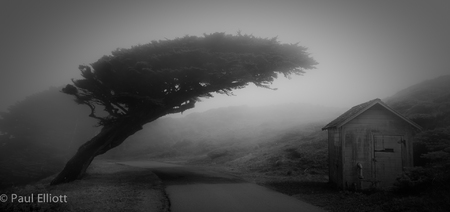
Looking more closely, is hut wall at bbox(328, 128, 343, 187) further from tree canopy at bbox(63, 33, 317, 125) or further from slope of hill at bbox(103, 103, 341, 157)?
slope of hill at bbox(103, 103, 341, 157)

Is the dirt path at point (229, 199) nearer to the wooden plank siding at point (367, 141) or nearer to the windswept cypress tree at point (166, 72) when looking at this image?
the wooden plank siding at point (367, 141)

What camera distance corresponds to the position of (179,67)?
1812 centimetres

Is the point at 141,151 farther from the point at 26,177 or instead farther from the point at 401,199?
the point at 401,199

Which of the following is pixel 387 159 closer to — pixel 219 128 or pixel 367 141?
pixel 367 141

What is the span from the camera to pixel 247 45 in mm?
18172

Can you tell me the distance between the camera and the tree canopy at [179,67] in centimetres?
1745

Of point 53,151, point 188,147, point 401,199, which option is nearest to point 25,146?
point 53,151

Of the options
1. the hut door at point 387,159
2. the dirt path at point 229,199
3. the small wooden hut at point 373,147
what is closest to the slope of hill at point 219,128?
the dirt path at point 229,199

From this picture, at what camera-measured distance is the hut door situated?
41.3ft

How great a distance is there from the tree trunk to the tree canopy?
847mm

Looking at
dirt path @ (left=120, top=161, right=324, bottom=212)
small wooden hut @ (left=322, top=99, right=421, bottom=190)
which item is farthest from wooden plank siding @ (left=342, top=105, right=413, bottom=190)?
dirt path @ (left=120, top=161, right=324, bottom=212)

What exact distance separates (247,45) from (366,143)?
1021 cm

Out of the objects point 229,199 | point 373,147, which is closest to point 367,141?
point 373,147

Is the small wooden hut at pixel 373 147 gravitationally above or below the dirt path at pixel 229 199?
above
